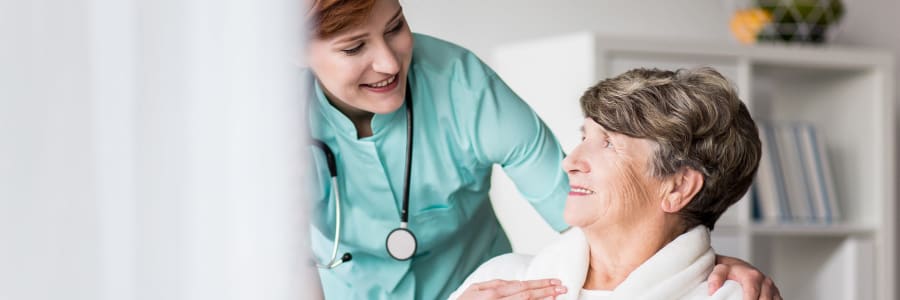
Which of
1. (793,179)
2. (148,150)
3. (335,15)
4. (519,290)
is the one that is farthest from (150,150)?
(793,179)

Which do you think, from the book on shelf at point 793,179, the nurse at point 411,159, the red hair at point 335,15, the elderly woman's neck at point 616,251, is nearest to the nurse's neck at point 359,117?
the nurse at point 411,159

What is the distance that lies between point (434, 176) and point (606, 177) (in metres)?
0.17

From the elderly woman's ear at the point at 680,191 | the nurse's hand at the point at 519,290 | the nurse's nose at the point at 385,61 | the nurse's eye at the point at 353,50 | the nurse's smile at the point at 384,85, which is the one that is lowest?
the nurse's hand at the point at 519,290

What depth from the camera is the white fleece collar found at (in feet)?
3.17

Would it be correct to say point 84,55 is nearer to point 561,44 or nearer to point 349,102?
point 349,102

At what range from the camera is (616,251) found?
101 cm

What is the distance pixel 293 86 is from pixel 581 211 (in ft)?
1.33

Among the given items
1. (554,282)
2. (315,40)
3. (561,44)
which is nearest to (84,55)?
(315,40)

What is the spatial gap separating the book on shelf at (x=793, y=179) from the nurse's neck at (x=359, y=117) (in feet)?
5.26

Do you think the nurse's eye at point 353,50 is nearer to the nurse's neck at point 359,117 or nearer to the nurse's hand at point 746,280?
the nurse's neck at point 359,117

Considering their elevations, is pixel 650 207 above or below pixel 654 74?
below

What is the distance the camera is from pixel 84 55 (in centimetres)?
54

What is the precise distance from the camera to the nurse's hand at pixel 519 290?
0.96 m

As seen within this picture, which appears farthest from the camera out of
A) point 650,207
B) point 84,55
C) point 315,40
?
point 650,207
